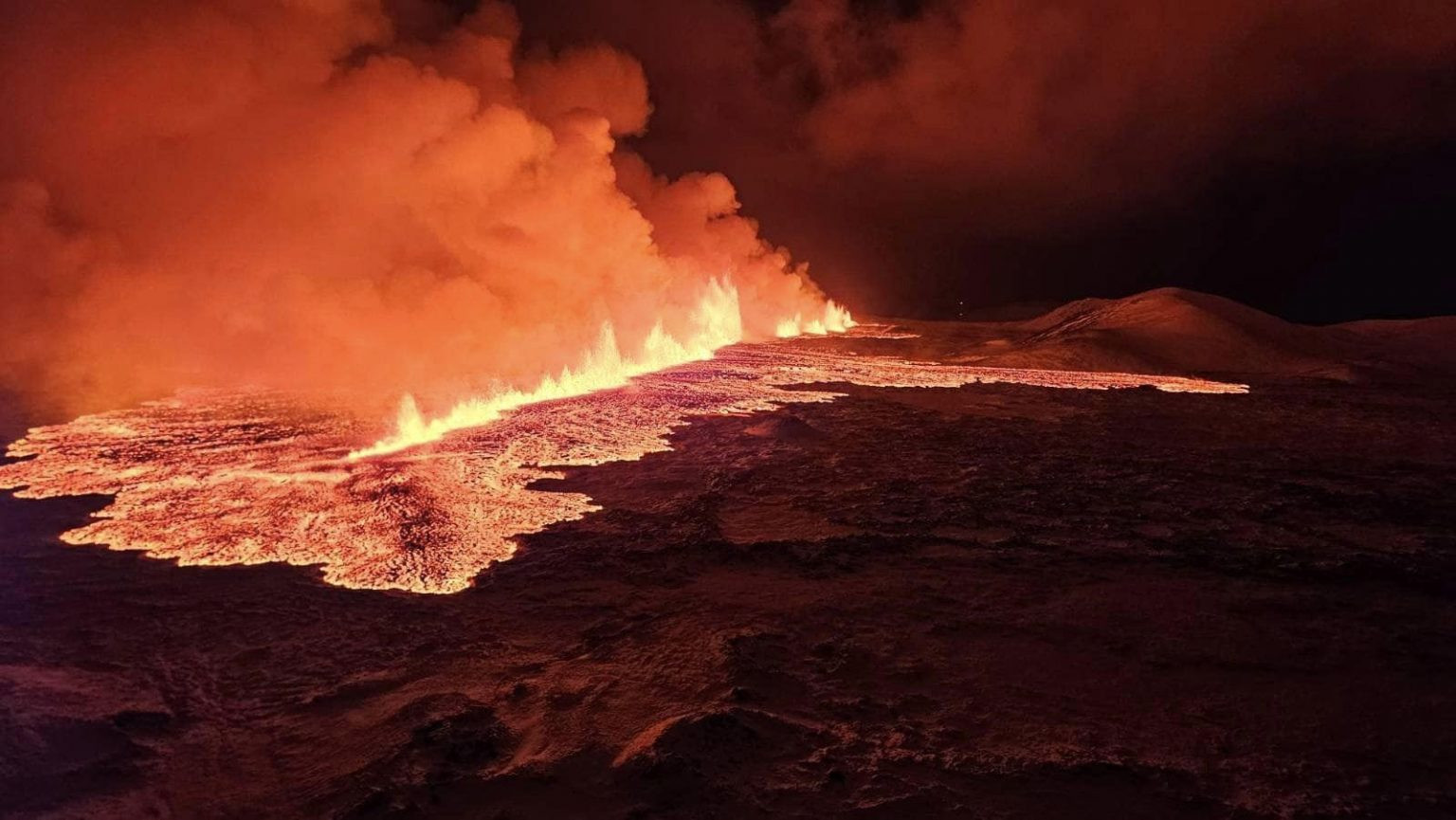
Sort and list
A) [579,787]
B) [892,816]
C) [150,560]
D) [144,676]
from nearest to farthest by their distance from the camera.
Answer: [892,816]
[579,787]
[144,676]
[150,560]

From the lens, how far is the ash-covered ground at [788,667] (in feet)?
12.0

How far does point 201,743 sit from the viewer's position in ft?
13.5

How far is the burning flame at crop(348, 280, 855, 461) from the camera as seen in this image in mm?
12594

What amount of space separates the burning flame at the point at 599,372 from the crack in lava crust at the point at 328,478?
0.59 meters

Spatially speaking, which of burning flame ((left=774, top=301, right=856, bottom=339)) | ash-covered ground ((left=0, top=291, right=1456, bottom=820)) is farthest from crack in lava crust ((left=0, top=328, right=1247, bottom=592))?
burning flame ((left=774, top=301, right=856, bottom=339))

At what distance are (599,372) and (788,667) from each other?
17443mm

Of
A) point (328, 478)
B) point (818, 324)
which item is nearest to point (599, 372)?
point (328, 478)

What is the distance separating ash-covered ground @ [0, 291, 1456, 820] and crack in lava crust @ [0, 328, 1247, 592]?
0.47m

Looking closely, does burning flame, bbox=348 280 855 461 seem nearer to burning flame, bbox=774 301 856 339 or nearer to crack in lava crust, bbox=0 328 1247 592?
crack in lava crust, bbox=0 328 1247 592

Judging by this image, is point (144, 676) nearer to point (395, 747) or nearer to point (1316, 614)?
point (395, 747)

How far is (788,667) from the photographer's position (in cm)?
483

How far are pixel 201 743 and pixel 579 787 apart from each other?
2308mm

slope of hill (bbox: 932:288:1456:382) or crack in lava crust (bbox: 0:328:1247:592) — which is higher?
slope of hill (bbox: 932:288:1456:382)

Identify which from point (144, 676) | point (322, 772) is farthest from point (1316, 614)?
point (144, 676)
